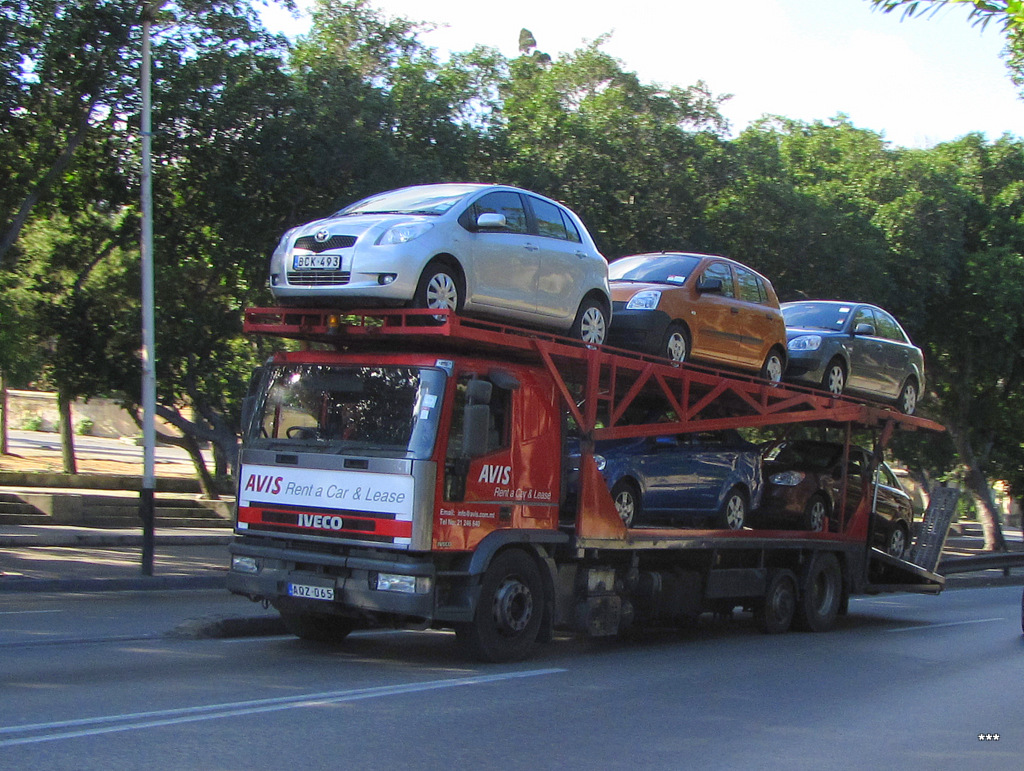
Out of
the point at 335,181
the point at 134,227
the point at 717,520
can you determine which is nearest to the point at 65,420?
the point at 134,227

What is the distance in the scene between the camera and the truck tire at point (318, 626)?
10328 mm

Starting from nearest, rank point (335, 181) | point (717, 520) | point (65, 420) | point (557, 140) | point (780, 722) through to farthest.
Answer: point (780, 722)
point (717, 520)
point (335, 181)
point (557, 140)
point (65, 420)

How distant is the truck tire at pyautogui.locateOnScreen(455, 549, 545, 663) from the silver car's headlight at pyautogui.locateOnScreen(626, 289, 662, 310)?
342cm

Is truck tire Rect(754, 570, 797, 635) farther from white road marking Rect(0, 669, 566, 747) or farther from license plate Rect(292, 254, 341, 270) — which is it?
license plate Rect(292, 254, 341, 270)

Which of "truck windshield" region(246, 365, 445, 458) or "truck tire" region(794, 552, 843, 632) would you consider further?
"truck tire" region(794, 552, 843, 632)

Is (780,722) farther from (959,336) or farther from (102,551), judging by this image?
(959,336)

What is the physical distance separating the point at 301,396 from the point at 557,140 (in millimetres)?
14116

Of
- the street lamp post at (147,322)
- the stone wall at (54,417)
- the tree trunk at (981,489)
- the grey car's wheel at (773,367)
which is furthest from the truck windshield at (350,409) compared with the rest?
the stone wall at (54,417)

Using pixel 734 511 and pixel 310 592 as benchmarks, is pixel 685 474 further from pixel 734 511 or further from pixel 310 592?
pixel 310 592

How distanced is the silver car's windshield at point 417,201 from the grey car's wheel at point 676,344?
285 cm

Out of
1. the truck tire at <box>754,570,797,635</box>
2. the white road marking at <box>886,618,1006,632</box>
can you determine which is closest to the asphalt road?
the truck tire at <box>754,570,797,635</box>

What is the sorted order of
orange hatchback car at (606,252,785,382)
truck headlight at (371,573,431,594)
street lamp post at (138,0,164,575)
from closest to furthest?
truck headlight at (371,573,431,594)
orange hatchback car at (606,252,785,382)
street lamp post at (138,0,164,575)

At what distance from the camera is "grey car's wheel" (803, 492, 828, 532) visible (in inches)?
562

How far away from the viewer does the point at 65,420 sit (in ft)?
92.9
